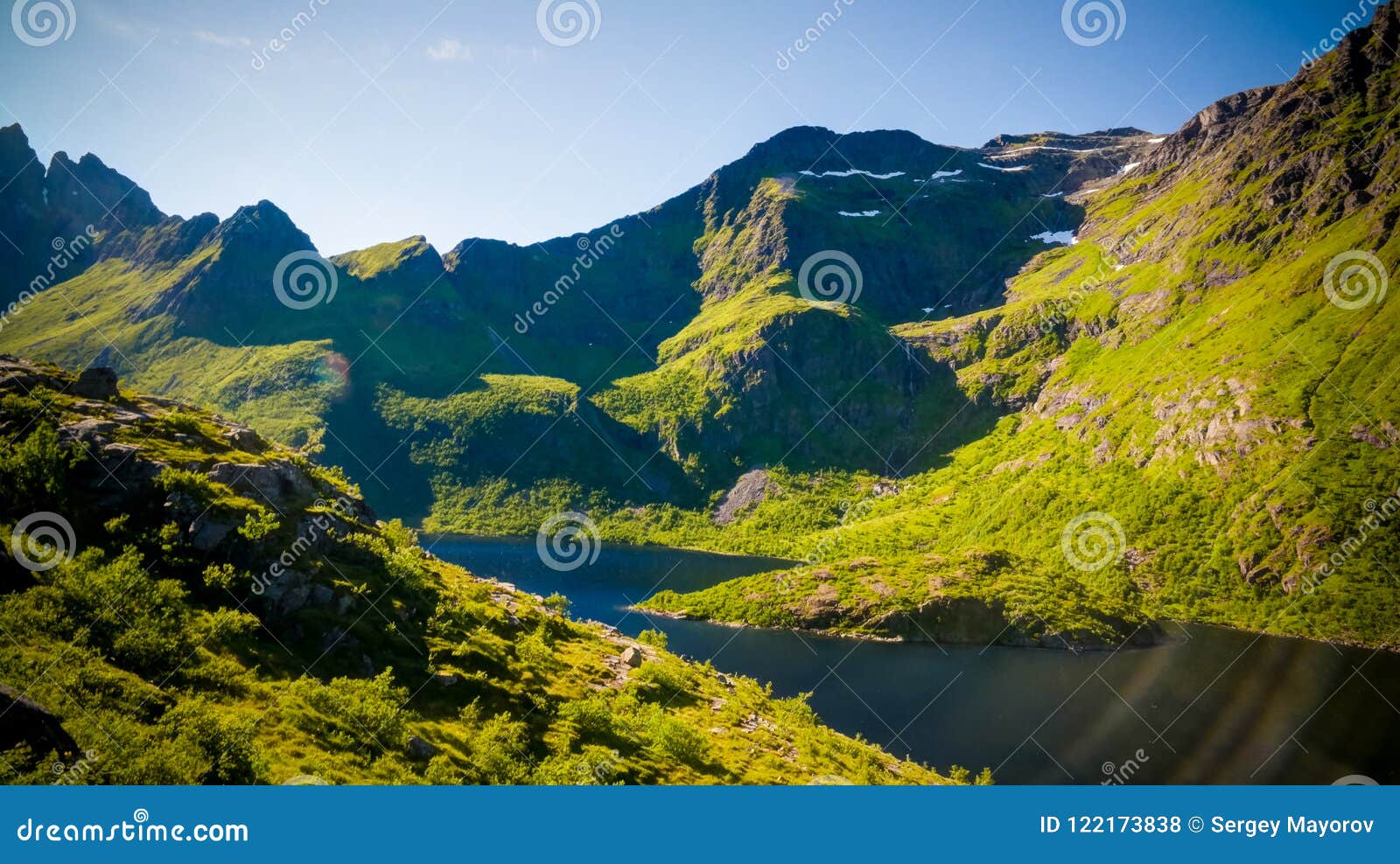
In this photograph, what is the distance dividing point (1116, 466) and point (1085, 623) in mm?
67731

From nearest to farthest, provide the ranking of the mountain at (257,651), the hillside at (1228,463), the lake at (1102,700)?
the mountain at (257,651)
the lake at (1102,700)
the hillside at (1228,463)

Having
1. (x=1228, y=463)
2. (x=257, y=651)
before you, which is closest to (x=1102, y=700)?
(x=1228, y=463)

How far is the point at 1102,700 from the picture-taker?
77.4 m

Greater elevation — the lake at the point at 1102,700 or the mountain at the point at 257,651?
the mountain at the point at 257,651

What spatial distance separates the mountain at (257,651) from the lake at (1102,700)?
60.3ft

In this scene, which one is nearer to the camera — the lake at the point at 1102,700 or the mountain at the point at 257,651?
the mountain at the point at 257,651

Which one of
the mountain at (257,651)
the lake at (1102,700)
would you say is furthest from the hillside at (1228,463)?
the mountain at (257,651)

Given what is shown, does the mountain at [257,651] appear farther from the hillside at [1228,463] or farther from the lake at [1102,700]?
the hillside at [1228,463]

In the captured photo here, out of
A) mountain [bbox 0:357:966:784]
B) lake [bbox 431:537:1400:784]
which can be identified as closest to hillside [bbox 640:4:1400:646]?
lake [bbox 431:537:1400:784]

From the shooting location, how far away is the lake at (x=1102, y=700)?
202 feet

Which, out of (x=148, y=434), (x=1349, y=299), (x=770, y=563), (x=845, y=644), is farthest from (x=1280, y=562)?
(x=148, y=434)

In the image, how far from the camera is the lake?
6153 centimetres

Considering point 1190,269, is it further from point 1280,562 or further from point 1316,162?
point 1280,562

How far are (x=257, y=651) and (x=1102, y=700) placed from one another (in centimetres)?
8852
